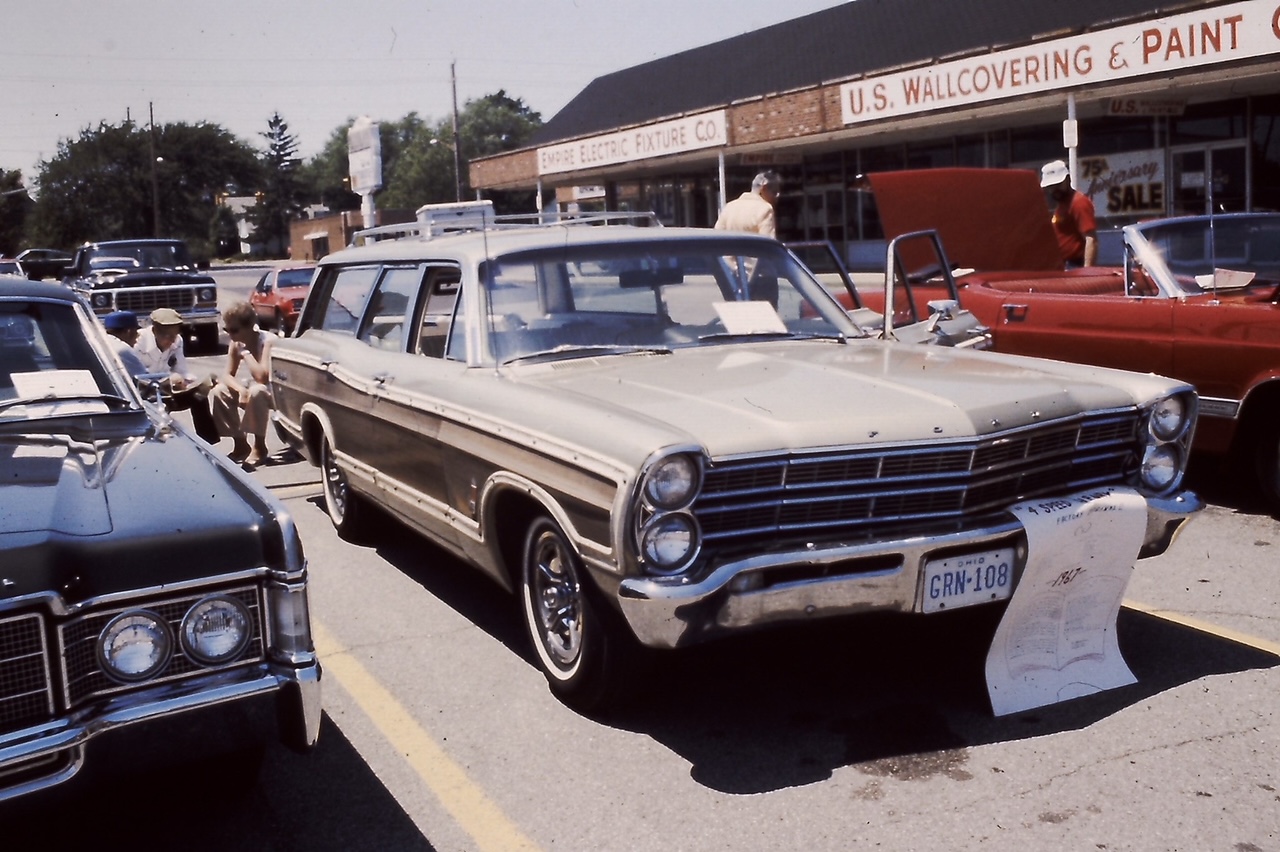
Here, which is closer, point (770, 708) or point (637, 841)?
point (637, 841)

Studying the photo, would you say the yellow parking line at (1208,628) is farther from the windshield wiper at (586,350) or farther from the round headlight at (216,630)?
the round headlight at (216,630)

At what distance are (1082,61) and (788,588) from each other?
17.9m

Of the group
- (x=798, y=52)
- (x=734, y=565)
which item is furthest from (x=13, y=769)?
(x=798, y=52)

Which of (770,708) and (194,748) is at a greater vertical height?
(194,748)

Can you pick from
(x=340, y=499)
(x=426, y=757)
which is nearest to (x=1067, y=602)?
(x=426, y=757)

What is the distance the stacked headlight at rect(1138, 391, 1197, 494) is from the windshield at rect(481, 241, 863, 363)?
138 centimetres

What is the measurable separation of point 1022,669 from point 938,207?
464cm

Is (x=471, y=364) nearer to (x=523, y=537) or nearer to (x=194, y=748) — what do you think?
(x=523, y=537)

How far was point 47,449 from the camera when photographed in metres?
3.61

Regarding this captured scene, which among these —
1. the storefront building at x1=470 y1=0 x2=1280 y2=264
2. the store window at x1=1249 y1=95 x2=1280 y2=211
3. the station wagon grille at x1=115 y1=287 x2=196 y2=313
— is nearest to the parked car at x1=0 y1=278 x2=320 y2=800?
the storefront building at x1=470 y1=0 x2=1280 y2=264

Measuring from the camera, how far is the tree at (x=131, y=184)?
3056 inches

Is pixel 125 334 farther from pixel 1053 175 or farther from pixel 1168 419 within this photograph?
pixel 1053 175

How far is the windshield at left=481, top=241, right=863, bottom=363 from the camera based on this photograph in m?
5.04

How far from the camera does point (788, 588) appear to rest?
3.71 metres
